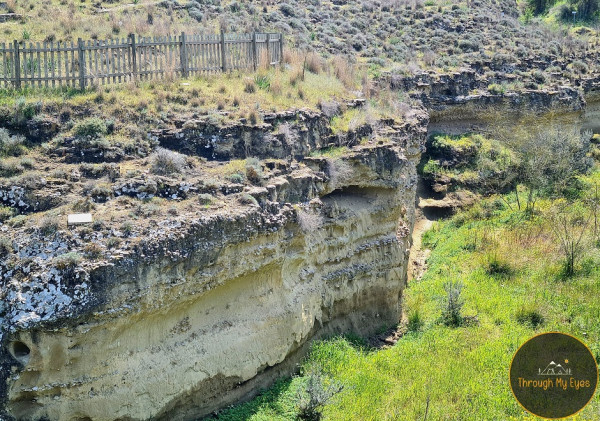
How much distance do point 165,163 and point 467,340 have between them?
9.09m

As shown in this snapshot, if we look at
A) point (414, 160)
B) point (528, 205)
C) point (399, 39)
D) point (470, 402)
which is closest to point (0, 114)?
point (470, 402)

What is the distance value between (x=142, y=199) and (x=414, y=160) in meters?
12.6

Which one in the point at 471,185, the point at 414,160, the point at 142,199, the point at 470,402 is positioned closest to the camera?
the point at 142,199

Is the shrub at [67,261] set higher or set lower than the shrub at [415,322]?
higher

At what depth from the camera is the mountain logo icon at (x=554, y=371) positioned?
50.9 ft

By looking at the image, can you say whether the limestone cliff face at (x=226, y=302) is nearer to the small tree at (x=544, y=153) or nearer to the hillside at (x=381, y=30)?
the small tree at (x=544, y=153)

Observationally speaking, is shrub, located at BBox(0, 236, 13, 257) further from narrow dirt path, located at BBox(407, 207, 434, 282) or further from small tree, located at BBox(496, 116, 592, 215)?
small tree, located at BBox(496, 116, 592, 215)

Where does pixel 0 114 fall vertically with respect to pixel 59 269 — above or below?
above

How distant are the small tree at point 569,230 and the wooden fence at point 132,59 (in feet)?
36.7

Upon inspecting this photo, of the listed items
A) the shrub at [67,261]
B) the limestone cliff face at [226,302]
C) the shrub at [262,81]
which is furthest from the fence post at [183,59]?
the shrub at [67,261]

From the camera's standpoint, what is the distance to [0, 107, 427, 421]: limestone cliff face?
12125 mm

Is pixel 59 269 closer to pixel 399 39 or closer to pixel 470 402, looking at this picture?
pixel 470 402

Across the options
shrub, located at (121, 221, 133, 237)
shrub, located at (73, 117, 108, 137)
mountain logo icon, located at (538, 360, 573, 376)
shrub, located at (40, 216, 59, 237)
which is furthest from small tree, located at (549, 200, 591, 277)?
shrub, located at (40, 216, 59, 237)

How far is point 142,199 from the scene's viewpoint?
46.8ft
